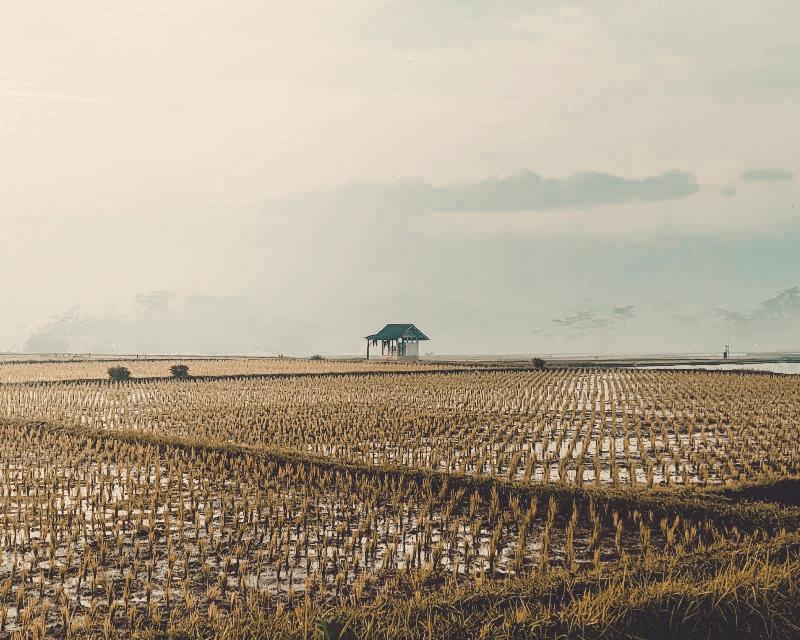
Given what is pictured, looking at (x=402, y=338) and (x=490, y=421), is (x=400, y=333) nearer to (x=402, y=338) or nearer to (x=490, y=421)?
(x=402, y=338)

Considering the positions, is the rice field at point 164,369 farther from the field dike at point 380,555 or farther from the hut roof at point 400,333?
the field dike at point 380,555

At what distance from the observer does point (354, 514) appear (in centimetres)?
793

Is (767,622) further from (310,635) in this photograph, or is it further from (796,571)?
(310,635)

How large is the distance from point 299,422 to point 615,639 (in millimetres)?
11541

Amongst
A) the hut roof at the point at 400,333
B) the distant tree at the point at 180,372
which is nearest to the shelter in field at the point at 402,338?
the hut roof at the point at 400,333

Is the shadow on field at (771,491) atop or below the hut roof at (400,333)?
below

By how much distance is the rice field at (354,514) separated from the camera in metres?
5.20

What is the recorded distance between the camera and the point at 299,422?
51.5 ft

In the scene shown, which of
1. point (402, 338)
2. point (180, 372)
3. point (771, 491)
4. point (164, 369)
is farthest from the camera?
point (402, 338)

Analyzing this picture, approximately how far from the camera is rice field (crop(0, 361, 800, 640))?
5.20 metres

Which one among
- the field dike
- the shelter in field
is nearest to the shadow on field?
the field dike

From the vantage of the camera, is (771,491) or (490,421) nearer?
(771,491)

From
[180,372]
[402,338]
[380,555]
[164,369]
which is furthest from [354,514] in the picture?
[402,338]

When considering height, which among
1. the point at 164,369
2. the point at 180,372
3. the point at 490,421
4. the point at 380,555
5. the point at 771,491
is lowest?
the point at 380,555
